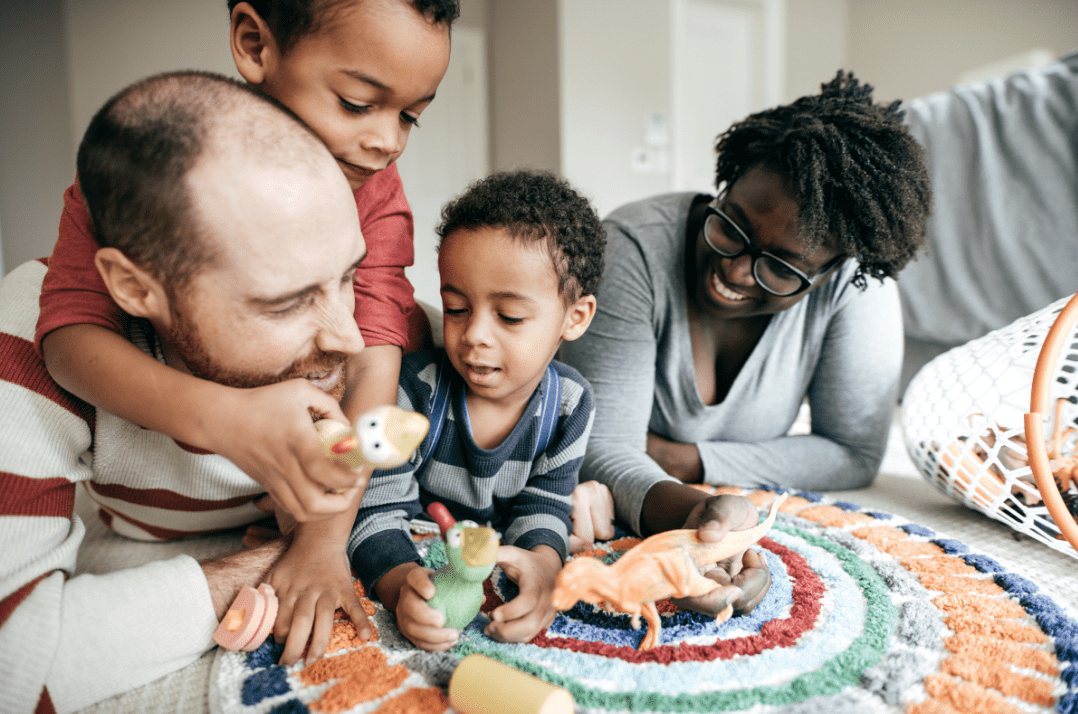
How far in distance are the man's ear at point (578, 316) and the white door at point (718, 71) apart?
10.2 ft

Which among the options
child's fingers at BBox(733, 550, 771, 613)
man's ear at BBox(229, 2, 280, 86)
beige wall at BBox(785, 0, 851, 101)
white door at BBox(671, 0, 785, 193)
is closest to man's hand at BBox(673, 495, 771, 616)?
child's fingers at BBox(733, 550, 771, 613)

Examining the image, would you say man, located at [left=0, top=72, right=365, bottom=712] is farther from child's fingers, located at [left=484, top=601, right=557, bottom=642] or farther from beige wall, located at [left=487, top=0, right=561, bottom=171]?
beige wall, located at [left=487, top=0, right=561, bottom=171]

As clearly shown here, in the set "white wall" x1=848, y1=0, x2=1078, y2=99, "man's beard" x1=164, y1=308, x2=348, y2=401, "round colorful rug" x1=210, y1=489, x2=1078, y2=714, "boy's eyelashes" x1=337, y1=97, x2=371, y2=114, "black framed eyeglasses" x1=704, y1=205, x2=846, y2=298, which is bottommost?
"round colorful rug" x1=210, y1=489, x2=1078, y2=714

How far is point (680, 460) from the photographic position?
3.80 ft

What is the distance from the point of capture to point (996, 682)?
0.60 m

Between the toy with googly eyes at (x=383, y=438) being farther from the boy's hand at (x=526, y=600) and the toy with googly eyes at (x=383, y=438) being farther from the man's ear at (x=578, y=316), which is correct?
the man's ear at (x=578, y=316)

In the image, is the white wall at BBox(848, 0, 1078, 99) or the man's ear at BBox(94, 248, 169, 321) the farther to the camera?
the white wall at BBox(848, 0, 1078, 99)

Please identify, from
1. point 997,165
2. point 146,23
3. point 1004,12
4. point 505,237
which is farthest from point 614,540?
point 1004,12

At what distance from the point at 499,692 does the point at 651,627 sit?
0.61ft

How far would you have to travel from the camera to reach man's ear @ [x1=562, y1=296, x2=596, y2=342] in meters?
0.90

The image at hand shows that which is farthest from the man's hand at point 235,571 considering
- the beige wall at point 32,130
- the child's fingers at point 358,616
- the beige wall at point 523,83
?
the beige wall at point 523,83

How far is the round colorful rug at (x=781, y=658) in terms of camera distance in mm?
580

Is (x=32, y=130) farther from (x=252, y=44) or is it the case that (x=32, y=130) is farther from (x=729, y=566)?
(x=729, y=566)

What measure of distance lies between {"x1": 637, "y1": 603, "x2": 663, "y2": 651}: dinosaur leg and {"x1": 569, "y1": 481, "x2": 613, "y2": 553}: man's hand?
0.26 m
